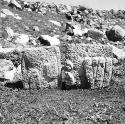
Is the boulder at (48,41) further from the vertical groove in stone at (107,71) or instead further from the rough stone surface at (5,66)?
the vertical groove in stone at (107,71)

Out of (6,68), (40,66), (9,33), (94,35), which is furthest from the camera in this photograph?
(94,35)

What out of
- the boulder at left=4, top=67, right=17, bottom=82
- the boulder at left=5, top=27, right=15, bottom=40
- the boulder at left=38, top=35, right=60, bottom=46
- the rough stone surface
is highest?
the boulder at left=5, top=27, right=15, bottom=40

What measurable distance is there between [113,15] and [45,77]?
1076 inches

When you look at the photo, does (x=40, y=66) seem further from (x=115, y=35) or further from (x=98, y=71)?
(x=115, y=35)

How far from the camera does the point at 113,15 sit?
38.7 metres

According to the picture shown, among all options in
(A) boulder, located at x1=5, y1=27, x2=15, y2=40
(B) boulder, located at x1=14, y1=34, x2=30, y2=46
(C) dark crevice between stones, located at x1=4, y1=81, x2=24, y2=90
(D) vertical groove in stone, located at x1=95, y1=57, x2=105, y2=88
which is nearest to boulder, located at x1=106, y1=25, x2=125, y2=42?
(B) boulder, located at x1=14, y1=34, x2=30, y2=46

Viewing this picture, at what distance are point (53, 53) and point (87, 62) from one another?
48.0 inches

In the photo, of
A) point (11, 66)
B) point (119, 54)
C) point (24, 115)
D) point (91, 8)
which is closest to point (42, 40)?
point (119, 54)

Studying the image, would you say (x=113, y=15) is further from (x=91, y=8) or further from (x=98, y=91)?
(x=98, y=91)

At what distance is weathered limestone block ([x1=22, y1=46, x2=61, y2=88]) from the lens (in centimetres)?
1248

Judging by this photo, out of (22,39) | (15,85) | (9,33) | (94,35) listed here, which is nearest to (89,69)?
(15,85)

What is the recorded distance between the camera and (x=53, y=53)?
41.4 feet

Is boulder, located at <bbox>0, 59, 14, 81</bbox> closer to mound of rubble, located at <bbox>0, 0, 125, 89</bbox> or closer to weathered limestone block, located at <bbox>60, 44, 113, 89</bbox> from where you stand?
mound of rubble, located at <bbox>0, 0, 125, 89</bbox>

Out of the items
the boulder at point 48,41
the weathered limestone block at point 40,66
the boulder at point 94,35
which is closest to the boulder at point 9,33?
the boulder at point 48,41
